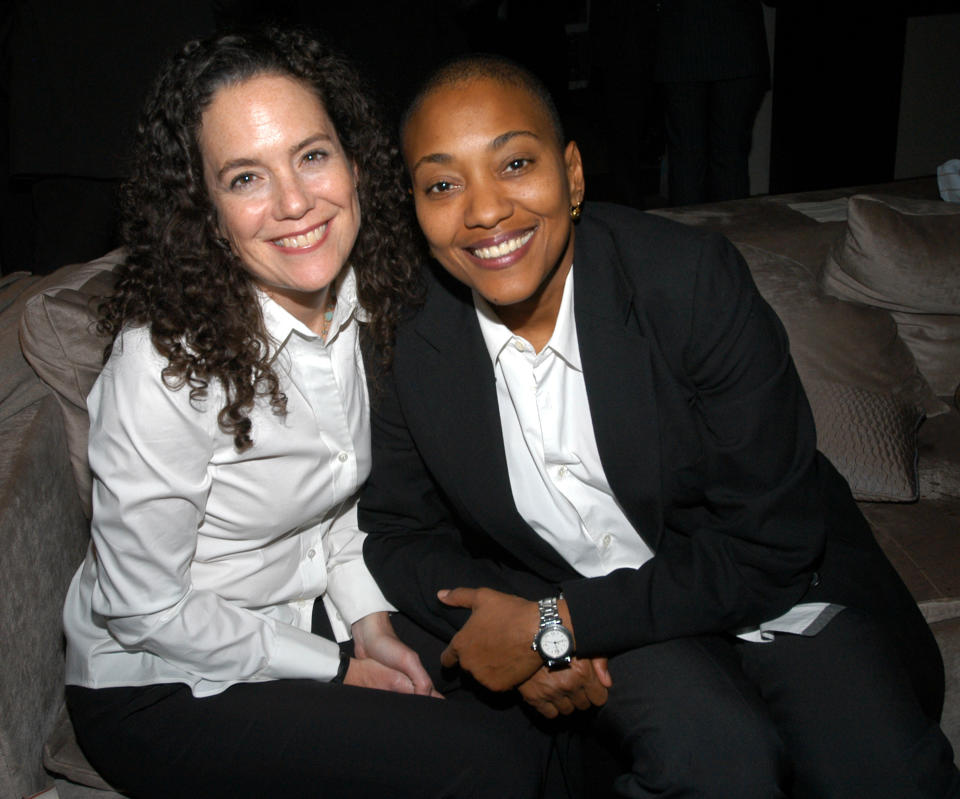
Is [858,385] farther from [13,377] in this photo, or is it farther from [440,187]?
[13,377]

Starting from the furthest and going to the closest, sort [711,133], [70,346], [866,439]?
[711,133] < [866,439] < [70,346]

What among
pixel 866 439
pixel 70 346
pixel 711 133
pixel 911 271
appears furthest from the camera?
pixel 711 133

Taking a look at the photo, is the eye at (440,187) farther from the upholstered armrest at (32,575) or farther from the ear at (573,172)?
the upholstered armrest at (32,575)

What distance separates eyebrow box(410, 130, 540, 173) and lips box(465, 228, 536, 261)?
12 cm

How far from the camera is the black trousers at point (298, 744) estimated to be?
4.06 feet

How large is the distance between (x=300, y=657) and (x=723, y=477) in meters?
0.70

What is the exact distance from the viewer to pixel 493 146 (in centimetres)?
121

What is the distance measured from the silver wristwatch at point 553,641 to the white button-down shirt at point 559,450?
13 centimetres

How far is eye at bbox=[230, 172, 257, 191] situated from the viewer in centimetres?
123

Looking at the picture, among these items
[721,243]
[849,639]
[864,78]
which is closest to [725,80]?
[864,78]

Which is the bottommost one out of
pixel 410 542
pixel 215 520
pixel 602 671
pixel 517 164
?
pixel 602 671

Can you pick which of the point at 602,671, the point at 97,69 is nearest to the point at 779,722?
the point at 602,671

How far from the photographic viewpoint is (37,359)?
1.53m

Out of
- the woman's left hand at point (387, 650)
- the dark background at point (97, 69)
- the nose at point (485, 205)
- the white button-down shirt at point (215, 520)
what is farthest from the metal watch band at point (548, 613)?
the dark background at point (97, 69)
